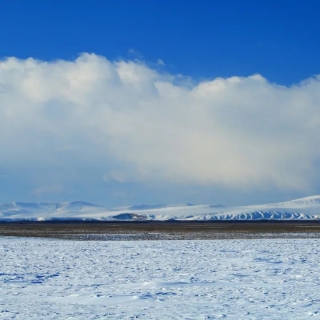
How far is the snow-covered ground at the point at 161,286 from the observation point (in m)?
11.5

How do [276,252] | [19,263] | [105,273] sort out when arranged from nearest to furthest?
[105,273] → [19,263] → [276,252]

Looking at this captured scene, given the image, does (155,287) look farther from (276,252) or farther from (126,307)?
(276,252)

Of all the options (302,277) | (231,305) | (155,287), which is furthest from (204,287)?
(302,277)

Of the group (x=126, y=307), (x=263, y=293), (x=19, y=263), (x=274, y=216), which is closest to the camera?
(x=126, y=307)

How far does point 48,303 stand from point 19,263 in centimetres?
890

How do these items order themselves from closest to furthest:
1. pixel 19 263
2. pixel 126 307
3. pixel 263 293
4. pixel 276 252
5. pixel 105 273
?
pixel 126 307, pixel 263 293, pixel 105 273, pixel 19 263, pixel 276 252

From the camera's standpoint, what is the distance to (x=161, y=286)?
1486 cm

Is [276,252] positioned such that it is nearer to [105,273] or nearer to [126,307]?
[105,273]

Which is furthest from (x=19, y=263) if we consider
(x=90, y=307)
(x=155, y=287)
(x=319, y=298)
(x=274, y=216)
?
(x=274, y=216)

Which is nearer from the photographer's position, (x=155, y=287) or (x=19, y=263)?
(x=155, y=287)

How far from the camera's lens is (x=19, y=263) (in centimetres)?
2100

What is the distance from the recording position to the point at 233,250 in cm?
2619

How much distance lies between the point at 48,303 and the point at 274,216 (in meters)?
187

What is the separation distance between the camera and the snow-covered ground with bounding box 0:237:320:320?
11461mm
